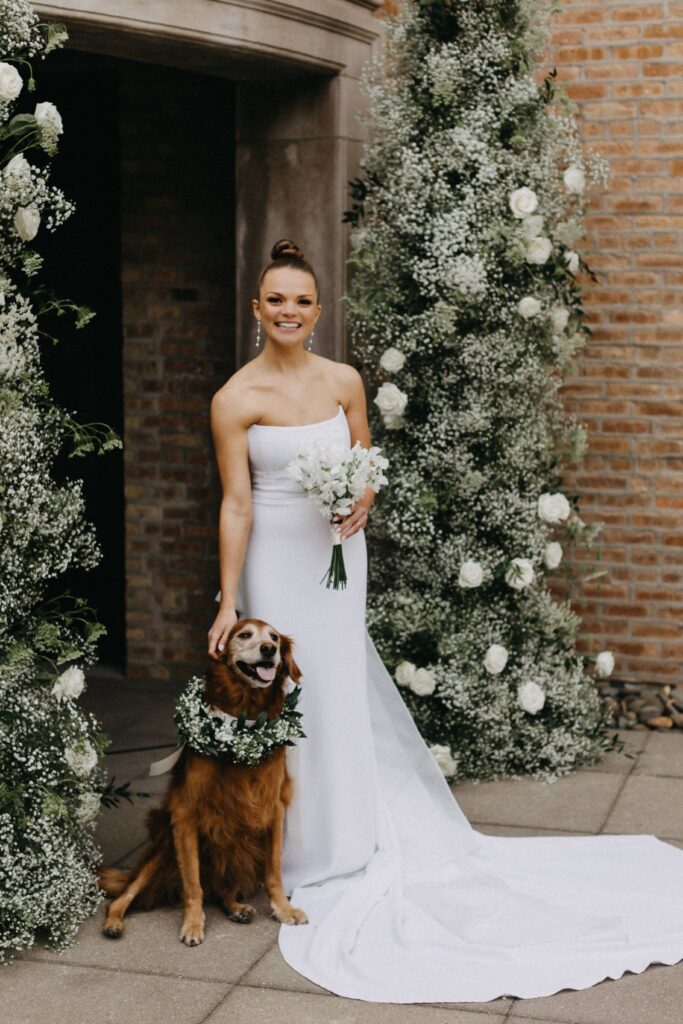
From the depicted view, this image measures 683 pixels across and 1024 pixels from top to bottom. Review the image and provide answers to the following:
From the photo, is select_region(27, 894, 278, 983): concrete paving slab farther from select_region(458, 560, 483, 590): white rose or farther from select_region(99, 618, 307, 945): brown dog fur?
select_region(458, 560, 483, 590): white rose

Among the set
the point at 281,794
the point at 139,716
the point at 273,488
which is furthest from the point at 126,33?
the point at 139,716

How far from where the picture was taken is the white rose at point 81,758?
4453 millimetres

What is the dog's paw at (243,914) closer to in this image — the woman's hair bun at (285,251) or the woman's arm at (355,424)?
the woman's arm at (355,424)

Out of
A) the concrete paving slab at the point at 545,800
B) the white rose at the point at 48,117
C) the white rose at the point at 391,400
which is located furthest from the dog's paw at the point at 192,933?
the white rose at the point at 48,117

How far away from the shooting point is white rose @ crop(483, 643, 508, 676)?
5824 millimetres

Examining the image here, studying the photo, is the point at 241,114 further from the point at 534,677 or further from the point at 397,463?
the point at 534,677

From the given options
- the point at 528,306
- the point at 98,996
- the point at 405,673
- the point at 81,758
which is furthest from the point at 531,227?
the point at 98,996

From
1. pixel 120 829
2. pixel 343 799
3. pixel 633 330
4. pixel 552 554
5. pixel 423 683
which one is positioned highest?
pixel 633 330

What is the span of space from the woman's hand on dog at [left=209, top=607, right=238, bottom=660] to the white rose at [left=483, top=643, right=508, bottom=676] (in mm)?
1600

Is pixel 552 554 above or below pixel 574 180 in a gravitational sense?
below

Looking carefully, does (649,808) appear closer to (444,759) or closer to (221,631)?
(444,759)

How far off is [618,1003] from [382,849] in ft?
3.83

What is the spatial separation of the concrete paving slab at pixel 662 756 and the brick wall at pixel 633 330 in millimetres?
490

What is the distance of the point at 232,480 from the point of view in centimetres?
463
